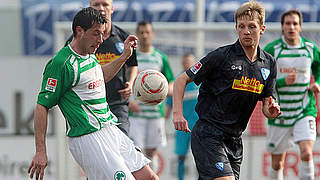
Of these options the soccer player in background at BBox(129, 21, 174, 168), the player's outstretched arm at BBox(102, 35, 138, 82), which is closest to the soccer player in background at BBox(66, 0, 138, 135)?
the player's outstretched arm at BBox(102, 35, 138, 82)

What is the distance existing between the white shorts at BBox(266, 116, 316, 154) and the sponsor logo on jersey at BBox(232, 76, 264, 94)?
2.35 metres

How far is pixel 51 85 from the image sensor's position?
15.4ft

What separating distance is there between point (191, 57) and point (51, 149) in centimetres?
295

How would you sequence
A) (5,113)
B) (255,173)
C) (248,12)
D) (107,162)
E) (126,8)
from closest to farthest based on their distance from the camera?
(107,162)
(248,12)
(255,173)
(5,113)
(126,8)

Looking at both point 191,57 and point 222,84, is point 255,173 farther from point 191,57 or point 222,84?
point 222,84

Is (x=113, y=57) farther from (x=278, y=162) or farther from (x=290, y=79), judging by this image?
(x=278, y=162)

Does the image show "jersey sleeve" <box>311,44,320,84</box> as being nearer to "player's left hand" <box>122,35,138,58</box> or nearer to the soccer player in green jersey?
"player's left hand" <box>122,35,138,58</box>

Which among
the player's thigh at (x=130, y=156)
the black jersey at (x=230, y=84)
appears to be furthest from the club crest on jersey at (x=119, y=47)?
the player's thigh at (x=130, y=156)

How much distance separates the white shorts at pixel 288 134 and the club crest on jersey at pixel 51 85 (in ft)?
12.1

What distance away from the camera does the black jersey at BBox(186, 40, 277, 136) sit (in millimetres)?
5145

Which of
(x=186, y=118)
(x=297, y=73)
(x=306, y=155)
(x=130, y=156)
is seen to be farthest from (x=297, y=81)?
(x=130, y=156)

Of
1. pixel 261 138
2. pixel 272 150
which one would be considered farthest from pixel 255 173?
pixel 272 150

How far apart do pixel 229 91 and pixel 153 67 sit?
3.77 m

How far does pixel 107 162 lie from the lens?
189 inches
